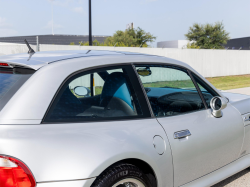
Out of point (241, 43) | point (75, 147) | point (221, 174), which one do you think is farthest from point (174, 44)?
point (75, 147)

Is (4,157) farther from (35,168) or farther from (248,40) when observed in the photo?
(248,40)

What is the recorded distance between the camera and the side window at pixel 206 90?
3.27 m

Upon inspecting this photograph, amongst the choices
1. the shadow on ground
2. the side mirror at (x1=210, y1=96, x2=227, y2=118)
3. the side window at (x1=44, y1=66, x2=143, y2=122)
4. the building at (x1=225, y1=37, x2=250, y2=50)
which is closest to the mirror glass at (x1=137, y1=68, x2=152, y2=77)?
the side window at (x1=44, y1=66, x2=143, y2=122)

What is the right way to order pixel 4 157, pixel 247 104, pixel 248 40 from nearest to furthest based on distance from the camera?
pixel 4 157, pixel 247 104, pixel 248 40

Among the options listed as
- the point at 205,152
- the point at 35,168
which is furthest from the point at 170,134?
the point at 35,168

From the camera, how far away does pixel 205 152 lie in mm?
2918

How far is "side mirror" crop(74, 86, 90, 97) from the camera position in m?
2.67

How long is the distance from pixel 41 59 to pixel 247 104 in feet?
8.61

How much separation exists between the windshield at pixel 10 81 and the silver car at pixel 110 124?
0.4 inches

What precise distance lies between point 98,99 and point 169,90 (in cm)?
109

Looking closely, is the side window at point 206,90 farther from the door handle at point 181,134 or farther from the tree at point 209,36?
the tree at point 209,36

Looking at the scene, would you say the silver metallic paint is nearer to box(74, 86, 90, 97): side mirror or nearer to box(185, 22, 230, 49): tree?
box(74, 86, 90, 97): side mirror

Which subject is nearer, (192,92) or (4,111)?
(4,111)

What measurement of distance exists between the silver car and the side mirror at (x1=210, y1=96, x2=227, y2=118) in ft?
0.03
